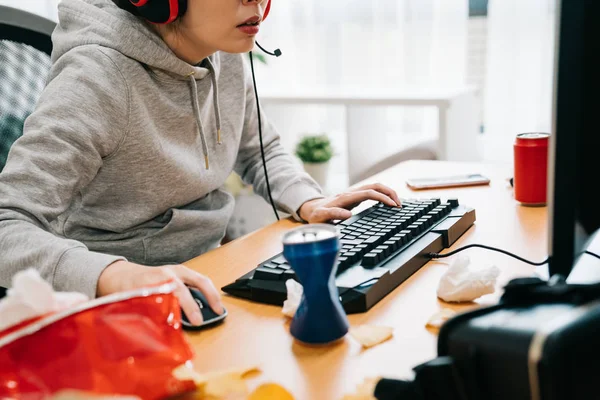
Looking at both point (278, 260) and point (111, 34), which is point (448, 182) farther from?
point (111, 34)

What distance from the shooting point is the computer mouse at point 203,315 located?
713mm

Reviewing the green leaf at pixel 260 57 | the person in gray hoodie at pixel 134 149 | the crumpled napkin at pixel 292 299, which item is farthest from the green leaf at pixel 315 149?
the crumpled napkin at pixel 292 299

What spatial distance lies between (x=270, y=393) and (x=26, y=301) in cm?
21

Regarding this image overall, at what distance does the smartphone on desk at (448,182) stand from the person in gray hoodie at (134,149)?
0.70 feet

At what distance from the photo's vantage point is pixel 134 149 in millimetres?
1062

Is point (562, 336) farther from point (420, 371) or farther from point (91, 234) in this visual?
point (91, 234)

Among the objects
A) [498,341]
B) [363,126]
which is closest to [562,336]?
[498,341]

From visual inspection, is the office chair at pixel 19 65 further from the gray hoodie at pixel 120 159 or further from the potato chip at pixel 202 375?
the potato chip at pixel 202 375

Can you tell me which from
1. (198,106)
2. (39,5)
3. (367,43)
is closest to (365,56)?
(367,43)

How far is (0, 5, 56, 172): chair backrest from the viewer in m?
1.12

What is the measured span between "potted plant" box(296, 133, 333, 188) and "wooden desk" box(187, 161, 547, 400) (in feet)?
5.00

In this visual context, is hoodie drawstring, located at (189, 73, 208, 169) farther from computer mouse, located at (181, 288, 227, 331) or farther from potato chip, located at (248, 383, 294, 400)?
potato chip, located at (248, 383, 294, 400)

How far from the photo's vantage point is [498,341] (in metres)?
0.47

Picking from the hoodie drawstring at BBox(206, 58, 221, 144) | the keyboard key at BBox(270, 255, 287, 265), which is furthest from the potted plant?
the keyboard key at BBox(270, 255, 287, 265)
